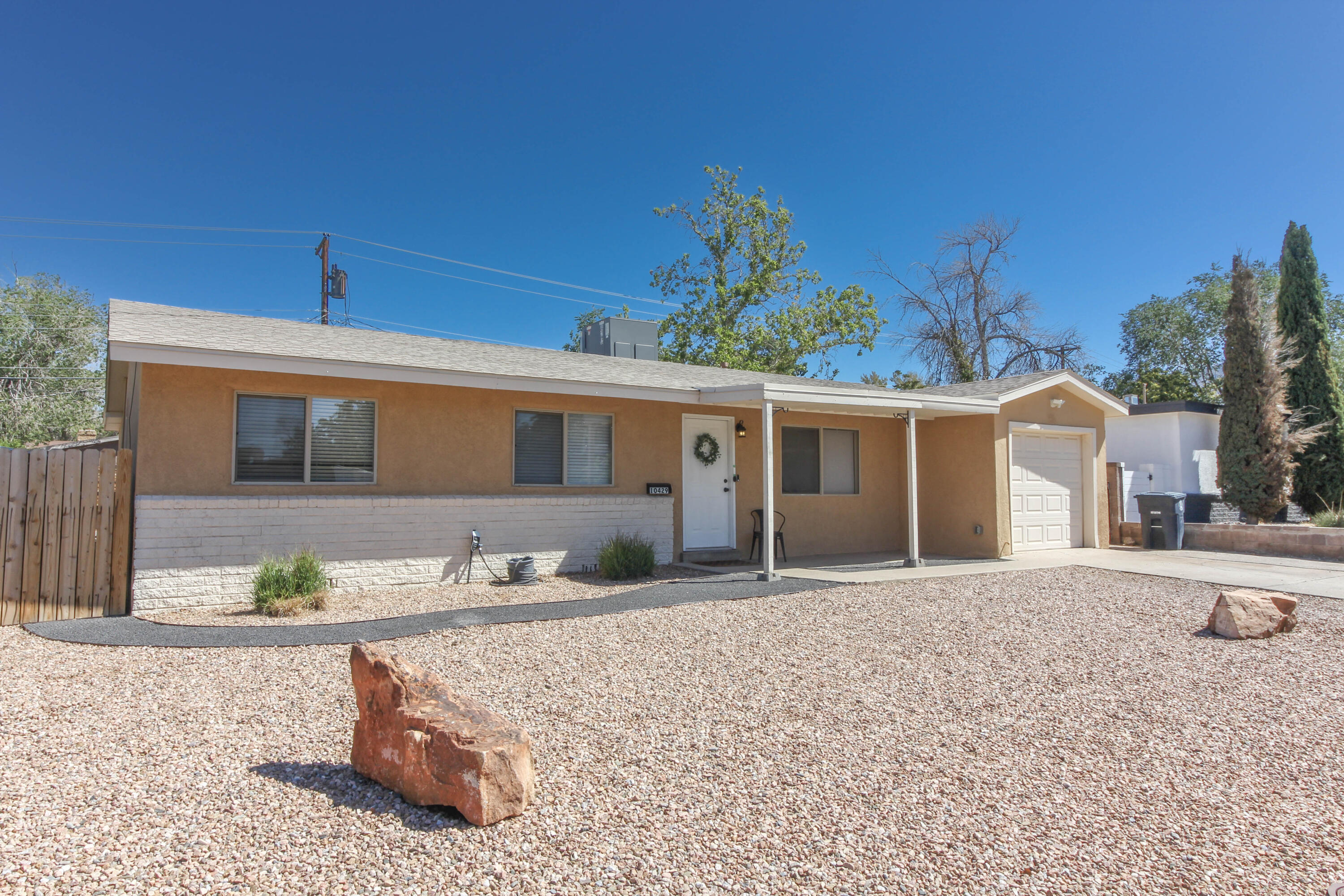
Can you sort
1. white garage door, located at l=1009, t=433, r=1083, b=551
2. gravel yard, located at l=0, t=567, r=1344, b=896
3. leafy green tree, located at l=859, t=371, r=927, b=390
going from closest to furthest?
gravel yard, located at l=0, t=567, r=1344, b=896 < white garage door, located at l=1009, t=433, r=1083, b=551 < leafy green tree, located at l=859, t=371, r=927, b=390

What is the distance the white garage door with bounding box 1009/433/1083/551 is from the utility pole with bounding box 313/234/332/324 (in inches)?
704

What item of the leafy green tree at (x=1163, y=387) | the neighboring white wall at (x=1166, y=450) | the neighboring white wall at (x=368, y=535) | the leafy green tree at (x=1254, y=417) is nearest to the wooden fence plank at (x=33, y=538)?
the neighboring white wall at (x=368, y=535)

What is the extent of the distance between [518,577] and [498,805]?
20.7ft

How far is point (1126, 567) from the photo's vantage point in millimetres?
10227

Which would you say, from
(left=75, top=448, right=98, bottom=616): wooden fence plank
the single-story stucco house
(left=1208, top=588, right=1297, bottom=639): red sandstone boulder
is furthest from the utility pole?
(left=1208, top=588, right=1297, bottom=639): red sandstone boulder

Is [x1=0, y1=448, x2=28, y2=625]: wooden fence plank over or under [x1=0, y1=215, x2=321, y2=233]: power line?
under

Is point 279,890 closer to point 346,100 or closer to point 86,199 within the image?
point 346,100

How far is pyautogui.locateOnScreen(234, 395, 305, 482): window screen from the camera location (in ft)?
26.1

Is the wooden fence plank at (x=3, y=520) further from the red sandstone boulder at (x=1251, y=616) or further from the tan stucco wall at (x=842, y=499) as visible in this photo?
the red sandstone boulder at (x=1251, y=616)

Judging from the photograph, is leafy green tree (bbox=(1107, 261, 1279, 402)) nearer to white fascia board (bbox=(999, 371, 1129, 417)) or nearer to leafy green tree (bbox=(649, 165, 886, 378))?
leafy green tree (bbox=(649, 165, 886, 378))

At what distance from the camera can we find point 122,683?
4.76 m

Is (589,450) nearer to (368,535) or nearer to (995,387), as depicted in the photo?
(368,535)

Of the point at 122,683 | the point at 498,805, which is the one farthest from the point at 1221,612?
the point at 122,683

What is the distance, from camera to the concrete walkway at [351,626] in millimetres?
5902
